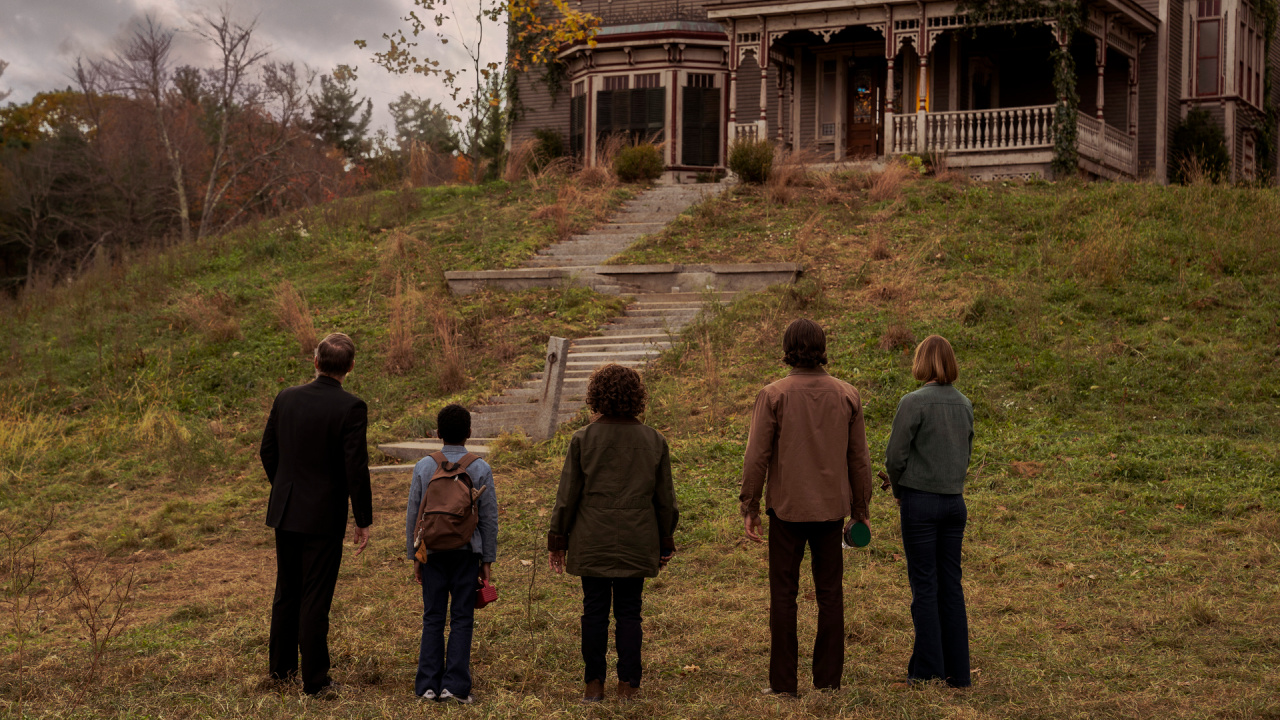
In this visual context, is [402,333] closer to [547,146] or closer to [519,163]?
[519,163]

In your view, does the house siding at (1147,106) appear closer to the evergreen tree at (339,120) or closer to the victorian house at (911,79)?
the victorian house at (911,79)

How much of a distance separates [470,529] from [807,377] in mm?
1752

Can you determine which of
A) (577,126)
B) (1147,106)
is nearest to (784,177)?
(577,126)

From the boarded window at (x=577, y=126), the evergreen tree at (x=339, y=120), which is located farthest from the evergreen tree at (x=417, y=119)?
the boarded window at (x=577, y=126)

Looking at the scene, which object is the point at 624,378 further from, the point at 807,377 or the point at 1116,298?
the point at 1116,298

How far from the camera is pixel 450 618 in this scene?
5.06 m

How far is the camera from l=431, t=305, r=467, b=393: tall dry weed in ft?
43.9

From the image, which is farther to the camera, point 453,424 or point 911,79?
point 911,79

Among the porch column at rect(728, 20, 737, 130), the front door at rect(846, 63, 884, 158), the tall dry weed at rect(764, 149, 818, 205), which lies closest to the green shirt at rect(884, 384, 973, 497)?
the tall dry weed at rect(764, 149, 818, 205)

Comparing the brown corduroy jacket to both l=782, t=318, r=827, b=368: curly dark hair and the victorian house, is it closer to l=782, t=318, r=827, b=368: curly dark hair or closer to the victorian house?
l=782, t=318, r=827, b=368: curly dark hair

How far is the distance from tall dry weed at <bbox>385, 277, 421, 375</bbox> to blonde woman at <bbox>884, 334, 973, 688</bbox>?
9870 mm

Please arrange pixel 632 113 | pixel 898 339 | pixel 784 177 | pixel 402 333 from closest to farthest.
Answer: pixel 898 339 < pixel 402 333 < pixel 784 177 < pixel 632 113

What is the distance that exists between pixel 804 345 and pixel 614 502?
3.86ft

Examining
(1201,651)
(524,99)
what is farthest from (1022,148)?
(1201,651)
